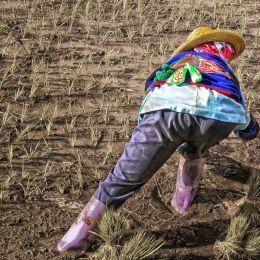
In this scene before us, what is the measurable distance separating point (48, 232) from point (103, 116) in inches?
46.1

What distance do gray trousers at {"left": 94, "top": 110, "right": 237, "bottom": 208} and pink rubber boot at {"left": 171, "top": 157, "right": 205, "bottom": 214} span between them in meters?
0.39

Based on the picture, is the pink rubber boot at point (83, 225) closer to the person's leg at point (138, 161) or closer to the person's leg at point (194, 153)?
the person's leg at point (138, 161)

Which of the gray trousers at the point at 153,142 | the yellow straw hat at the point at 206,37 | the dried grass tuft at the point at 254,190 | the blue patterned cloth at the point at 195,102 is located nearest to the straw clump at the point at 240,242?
the dried grass tuft at the point at 254,190

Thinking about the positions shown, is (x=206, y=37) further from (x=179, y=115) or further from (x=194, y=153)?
(x=194, y=153)

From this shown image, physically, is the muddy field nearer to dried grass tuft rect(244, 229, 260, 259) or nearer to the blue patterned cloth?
dried grass tuft rect(244, 229, 260, 259)

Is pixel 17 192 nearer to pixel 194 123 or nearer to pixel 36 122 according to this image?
pixel 36 122

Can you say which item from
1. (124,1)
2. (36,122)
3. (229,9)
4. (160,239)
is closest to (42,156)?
(36,122)

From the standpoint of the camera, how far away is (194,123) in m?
2.38

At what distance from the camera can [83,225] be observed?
8.44ft

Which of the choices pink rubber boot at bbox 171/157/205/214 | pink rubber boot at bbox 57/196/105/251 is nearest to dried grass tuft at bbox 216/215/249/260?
pink rubber boot at bbox 171/157/205/214

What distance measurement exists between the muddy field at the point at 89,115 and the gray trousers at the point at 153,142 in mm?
392

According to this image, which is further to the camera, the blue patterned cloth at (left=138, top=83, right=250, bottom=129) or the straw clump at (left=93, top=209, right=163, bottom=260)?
the straw clump at (left=93, top=209, right=163, bottom=260)

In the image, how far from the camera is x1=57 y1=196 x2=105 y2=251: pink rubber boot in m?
2.54

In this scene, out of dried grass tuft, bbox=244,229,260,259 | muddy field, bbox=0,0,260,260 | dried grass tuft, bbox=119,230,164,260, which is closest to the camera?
dried grass tuft, bbox=119,230,164,260
